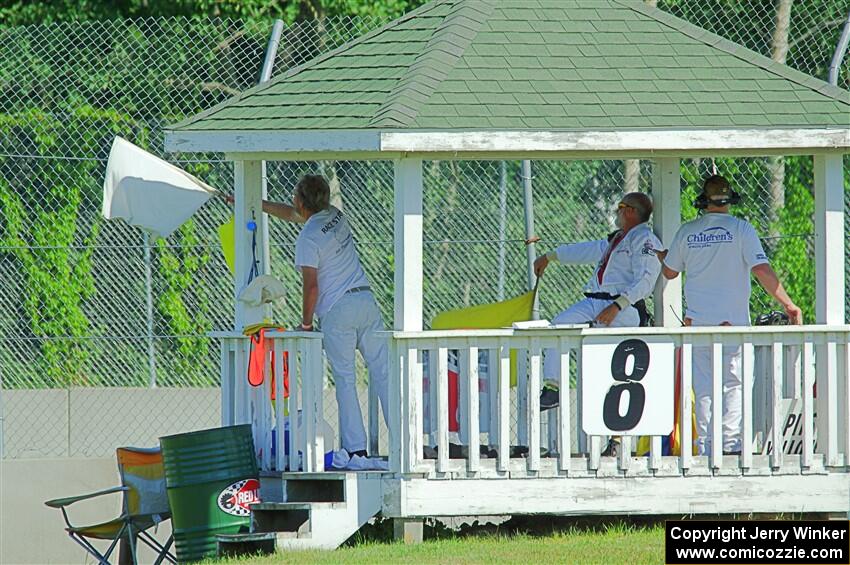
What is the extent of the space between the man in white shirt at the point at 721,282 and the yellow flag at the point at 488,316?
1290mm

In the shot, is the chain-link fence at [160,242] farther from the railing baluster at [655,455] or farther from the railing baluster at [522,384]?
the railing baluster at [655,455]

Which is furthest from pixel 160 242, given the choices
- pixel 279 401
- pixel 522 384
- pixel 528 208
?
pixel 522 384

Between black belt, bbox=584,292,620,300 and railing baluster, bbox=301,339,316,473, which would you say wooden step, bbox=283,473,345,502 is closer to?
railing baluster, bbox=301,339,316,473

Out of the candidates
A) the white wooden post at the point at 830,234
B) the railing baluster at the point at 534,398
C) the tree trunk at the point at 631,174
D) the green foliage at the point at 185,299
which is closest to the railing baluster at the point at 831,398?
the white wooden post at the point at 830,234

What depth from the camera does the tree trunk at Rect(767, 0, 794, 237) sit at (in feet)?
47.6

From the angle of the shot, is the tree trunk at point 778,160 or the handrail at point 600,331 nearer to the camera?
the handrail at point 600,331

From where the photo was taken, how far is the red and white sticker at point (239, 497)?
10.3 metres

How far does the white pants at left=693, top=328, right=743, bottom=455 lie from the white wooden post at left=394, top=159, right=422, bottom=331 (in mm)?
1739

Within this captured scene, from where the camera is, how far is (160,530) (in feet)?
44.6

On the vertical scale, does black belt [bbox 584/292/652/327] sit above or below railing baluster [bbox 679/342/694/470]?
above

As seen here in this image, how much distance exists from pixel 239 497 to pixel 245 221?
1.80 m

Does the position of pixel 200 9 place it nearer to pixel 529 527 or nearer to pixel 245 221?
pixel 245 221

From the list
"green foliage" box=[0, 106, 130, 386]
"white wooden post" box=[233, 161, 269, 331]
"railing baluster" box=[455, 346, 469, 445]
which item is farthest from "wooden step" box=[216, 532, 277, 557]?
"green foliage" box=[0, 106, 130, 386]

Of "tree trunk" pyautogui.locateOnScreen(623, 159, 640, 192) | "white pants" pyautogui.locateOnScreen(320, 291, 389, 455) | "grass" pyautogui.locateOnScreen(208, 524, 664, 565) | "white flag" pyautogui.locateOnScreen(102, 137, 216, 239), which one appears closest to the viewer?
"grass" pyautogui.locateOnScreen(208, 524, 664, 565)
